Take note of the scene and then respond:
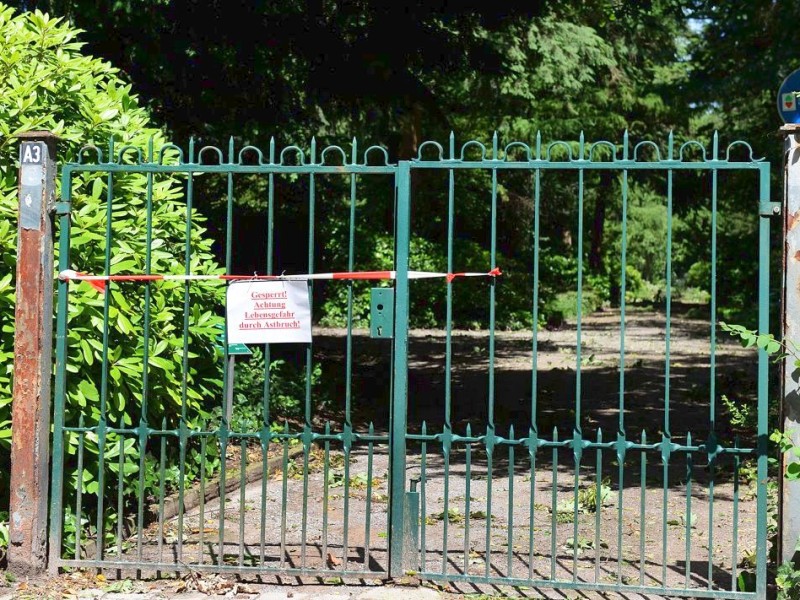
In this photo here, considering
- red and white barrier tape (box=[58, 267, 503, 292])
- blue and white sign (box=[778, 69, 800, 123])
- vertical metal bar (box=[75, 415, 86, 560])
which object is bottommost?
vertical metal bar (box=[75, 415, 86, 560])

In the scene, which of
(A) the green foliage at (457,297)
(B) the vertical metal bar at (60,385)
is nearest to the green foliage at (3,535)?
(B) the vertical metal bar at (60,385)

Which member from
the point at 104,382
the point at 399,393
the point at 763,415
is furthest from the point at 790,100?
the point at 104,382

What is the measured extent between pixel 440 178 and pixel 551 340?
20.5ft

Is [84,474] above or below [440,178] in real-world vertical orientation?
below

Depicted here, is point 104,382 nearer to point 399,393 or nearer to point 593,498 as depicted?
point 399,393

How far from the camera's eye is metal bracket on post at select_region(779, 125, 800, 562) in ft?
18.1

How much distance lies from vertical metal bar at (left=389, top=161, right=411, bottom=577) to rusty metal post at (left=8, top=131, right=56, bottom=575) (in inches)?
78.0

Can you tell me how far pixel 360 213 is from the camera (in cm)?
2759

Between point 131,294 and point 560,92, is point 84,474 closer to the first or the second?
point 131,294

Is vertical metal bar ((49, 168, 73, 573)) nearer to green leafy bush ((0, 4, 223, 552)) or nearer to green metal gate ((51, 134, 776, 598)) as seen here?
green metal gate ((51, 134, 776, 598))

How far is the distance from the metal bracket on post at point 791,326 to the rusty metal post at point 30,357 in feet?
13.2

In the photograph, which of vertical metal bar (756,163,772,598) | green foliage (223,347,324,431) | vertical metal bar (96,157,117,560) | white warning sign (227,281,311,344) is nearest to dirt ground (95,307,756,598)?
vertical metal bar (756,163,772,598)

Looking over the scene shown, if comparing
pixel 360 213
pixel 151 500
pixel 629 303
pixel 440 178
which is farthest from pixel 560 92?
pixel 151 500

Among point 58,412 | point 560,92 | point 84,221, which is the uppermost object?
point 560,92
